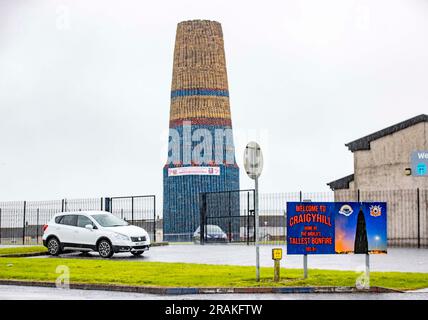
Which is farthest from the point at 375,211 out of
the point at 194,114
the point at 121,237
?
the point at 194,114

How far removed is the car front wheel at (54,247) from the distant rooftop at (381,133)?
16100 millimetres

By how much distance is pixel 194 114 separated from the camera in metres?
65.2

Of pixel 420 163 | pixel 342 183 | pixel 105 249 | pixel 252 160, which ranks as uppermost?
pixel 420 163

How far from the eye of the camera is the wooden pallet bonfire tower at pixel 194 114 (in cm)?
6519

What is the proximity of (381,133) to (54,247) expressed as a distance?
54.9ft

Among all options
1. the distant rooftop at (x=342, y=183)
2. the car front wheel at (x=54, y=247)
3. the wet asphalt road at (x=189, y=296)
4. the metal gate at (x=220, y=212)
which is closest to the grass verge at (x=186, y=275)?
the wet asphalt road at (x=189, y=296)

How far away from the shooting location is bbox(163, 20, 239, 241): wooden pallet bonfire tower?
214ft

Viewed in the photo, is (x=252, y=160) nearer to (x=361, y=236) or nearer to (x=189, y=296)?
(x=361, y=236)

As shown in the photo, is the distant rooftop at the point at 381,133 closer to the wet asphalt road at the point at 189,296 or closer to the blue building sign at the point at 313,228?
the blue building sign at the point at 313,228

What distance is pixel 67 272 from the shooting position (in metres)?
22.9

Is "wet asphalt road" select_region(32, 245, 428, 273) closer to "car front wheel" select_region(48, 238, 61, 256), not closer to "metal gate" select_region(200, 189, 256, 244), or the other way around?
"car front wheel" select_region(48, 238, 61, 256)
